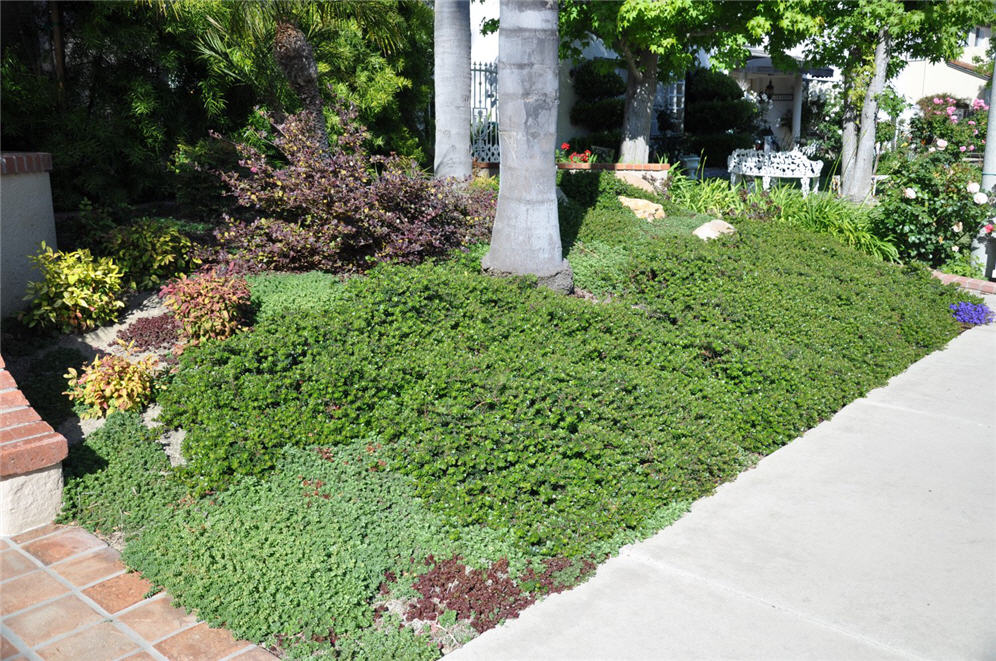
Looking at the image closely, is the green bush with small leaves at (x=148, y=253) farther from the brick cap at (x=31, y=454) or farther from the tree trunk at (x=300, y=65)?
the brick cap at (x=31, y=454)

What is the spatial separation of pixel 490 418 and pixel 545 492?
1.94 ft

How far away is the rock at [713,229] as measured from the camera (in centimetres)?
937

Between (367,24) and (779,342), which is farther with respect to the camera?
(367,24)

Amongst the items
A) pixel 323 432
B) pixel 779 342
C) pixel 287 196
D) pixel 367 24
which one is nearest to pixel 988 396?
pixel 779 342

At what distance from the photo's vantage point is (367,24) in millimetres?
8805

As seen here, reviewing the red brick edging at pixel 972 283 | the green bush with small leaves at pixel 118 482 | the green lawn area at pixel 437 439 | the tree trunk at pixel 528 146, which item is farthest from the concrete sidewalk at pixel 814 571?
the red brick edging at pixel 972 283

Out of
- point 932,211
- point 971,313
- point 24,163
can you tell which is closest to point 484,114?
point 932,211

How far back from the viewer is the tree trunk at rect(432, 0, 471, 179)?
871 centimetres

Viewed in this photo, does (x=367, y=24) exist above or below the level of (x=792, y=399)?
above

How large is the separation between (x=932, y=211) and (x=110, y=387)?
8729mm

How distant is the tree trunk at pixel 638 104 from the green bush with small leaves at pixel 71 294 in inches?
327

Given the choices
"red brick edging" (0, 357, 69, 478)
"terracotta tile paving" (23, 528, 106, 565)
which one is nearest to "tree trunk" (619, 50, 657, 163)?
"red brick edging" (0, 357, 69, 478)

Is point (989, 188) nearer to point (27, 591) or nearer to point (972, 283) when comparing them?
point (972, 283)

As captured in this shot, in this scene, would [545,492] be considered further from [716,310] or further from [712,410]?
[716,310]
